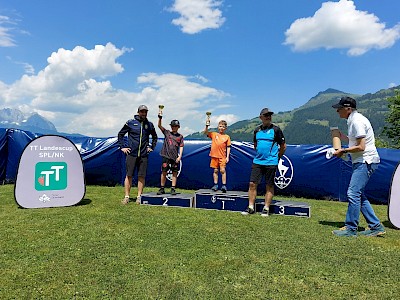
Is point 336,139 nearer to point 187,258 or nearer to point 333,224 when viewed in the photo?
point 333,224

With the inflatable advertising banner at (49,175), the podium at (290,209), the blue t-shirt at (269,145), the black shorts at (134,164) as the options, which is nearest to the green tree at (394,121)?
the podium at (290,209)

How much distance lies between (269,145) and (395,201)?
258 cm

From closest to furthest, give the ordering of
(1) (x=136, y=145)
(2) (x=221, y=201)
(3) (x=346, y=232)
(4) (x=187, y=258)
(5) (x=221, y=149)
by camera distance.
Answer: (4) (x=187, y=258), (3) (x=346, y=232), (2) (x=221, y=201), (1) (x=136, y=145), (5) (x=221, y=149)

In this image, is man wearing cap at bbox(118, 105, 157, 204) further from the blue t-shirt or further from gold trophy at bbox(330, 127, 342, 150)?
gold trophy at bbox(330, 127, 342, 150)

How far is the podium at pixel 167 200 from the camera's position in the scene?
260 inches

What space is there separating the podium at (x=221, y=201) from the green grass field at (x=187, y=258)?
1.99 feet

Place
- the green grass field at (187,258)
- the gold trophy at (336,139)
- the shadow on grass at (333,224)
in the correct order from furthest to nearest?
the shadow on grass at (333,224)
the gold trophy at (336,139)
the green grass field at (187,258)

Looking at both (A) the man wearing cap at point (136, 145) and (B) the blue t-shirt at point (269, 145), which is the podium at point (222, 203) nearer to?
(A) the man wearing cap at point (136, 145)

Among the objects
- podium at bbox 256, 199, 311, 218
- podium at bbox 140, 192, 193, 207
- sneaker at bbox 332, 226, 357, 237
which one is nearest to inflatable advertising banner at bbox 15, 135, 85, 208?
podium at bbox 140, 192, 193, 207

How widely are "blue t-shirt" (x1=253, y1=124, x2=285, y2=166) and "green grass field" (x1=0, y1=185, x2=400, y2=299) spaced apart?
1.16 meters

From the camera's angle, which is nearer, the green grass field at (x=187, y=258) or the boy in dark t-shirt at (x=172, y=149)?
the green grass field at (x=187, y=258)

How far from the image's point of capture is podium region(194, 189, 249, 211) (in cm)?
634

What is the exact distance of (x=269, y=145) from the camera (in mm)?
5848

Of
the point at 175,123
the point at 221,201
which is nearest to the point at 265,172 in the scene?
the point at 221,201
